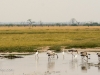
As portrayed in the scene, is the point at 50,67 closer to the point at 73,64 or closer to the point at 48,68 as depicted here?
the point at 48,68

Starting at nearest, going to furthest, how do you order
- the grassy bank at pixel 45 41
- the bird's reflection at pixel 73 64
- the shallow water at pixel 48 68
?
the shallow water at pixel 48 68
the bird's reflection at pixel 73 64
the grassy bank at pixel 45 41

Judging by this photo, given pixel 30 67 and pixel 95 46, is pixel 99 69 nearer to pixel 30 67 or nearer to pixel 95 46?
pixel 30 67

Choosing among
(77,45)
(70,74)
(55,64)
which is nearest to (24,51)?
(77,45)

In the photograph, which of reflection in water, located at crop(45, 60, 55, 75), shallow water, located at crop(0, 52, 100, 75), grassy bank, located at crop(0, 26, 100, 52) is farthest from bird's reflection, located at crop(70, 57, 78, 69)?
grassy bank, located at crop(0, 26, 100, 52)

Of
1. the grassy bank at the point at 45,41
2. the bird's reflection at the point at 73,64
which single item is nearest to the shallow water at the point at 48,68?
the bird's reflection at the point at 73,64

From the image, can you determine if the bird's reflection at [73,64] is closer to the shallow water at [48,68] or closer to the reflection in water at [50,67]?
the shallow water at [48,68]

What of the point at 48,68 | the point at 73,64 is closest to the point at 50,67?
the point at 48,68

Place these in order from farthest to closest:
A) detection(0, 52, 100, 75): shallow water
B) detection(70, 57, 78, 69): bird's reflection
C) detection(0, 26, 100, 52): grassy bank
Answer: detection(0, 26, 100, 52): grassy bank
detection(70, 57, 78, 69): bird's reflection
detection(0, 52, 100, 75): shallow water

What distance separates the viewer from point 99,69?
20531 millimetres

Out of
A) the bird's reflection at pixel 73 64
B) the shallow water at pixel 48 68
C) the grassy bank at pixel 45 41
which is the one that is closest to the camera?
the shallow water at pixel 48 68

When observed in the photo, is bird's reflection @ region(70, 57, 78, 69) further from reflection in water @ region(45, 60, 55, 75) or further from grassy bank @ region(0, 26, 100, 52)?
grassy bank @ region(0, 26, 100, 52)

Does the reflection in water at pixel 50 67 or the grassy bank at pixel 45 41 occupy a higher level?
the reflection in water at pixel 50 67

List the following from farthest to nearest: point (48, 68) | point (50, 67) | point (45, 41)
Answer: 1. point (45, 41)
2. point (50, 67)
3. point (48, 68)

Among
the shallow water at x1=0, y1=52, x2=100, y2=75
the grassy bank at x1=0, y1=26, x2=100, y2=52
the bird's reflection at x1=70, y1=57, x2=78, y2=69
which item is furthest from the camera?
the grassy bank at x1=0, y1=26, x2=100, y2=52
